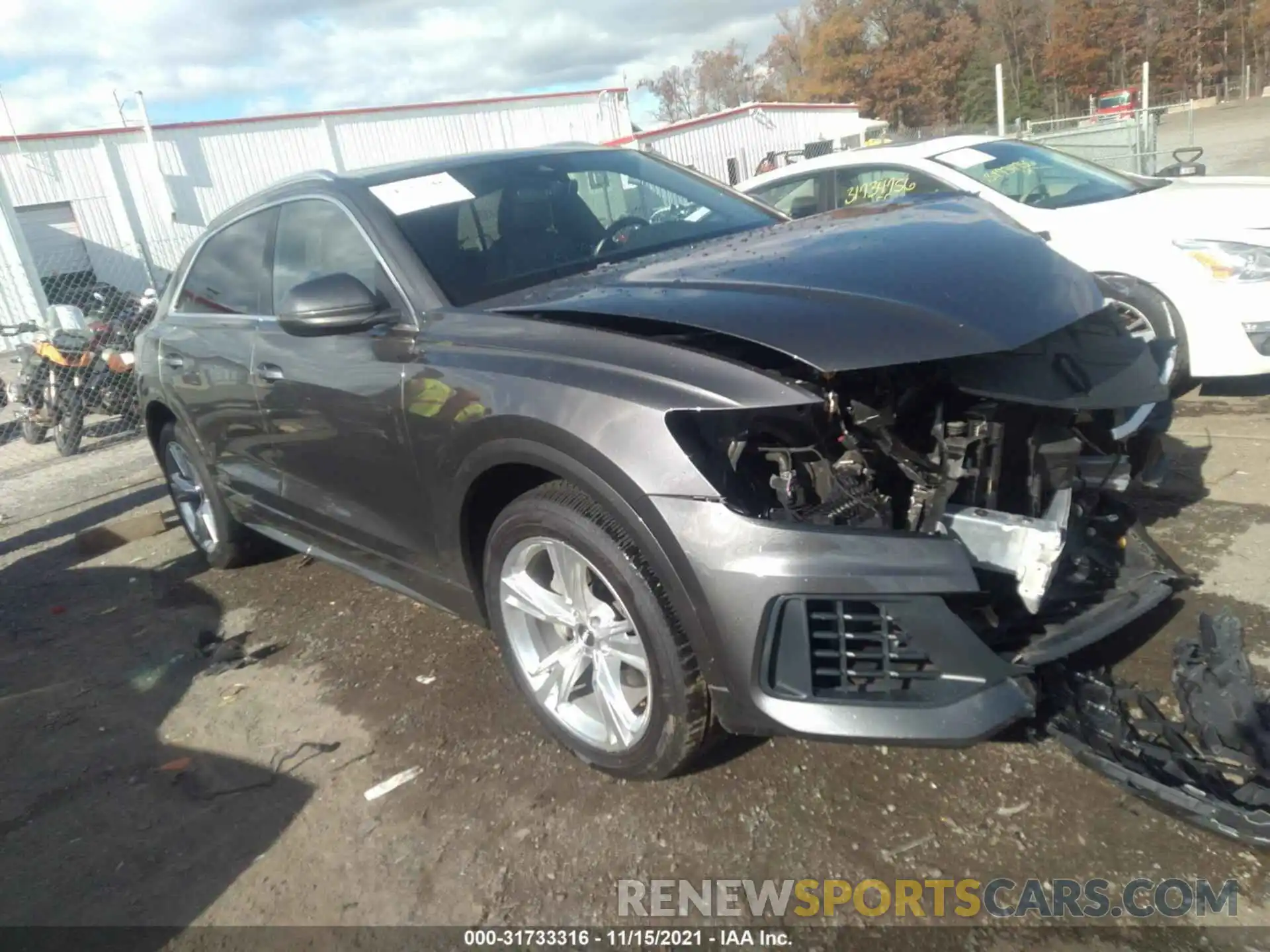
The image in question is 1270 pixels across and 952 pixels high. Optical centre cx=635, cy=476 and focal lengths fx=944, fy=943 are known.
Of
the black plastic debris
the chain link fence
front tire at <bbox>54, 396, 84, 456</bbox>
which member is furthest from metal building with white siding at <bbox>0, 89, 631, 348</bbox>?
the black plastic debris

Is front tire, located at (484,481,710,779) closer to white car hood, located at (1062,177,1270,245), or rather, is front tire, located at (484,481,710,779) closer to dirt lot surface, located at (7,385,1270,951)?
dirt lot surface, located at (7,385,1270,951)

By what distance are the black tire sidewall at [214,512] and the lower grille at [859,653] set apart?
132 inches

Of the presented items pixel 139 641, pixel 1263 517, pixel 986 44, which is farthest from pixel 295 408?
pixel 986 44

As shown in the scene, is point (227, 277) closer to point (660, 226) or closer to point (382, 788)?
point (660, 226)

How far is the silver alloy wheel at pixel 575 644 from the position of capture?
8.43 feet

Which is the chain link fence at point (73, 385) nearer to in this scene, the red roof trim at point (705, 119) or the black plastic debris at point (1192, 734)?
the black plastic debris at point (1192, 734)

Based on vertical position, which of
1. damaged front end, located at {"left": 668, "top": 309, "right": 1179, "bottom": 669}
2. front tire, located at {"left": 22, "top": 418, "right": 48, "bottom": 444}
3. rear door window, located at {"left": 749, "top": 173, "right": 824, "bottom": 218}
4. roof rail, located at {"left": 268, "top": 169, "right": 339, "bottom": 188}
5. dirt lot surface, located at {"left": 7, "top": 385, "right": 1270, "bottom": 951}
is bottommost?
dirt lot surface, located at {"left": 7, "top": 385, "right": 1270, "bottom": 951}

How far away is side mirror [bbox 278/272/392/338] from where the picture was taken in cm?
282

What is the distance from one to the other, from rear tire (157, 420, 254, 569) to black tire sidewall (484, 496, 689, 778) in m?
2.39

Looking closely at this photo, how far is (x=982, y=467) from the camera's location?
8.11ft

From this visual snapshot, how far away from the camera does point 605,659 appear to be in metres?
2.63

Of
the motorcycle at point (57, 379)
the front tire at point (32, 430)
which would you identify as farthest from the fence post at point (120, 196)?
the front tire at point (32, 430)

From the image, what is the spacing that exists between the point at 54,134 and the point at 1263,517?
81.8ft

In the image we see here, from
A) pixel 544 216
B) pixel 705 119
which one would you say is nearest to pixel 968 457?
pixel 544 216
